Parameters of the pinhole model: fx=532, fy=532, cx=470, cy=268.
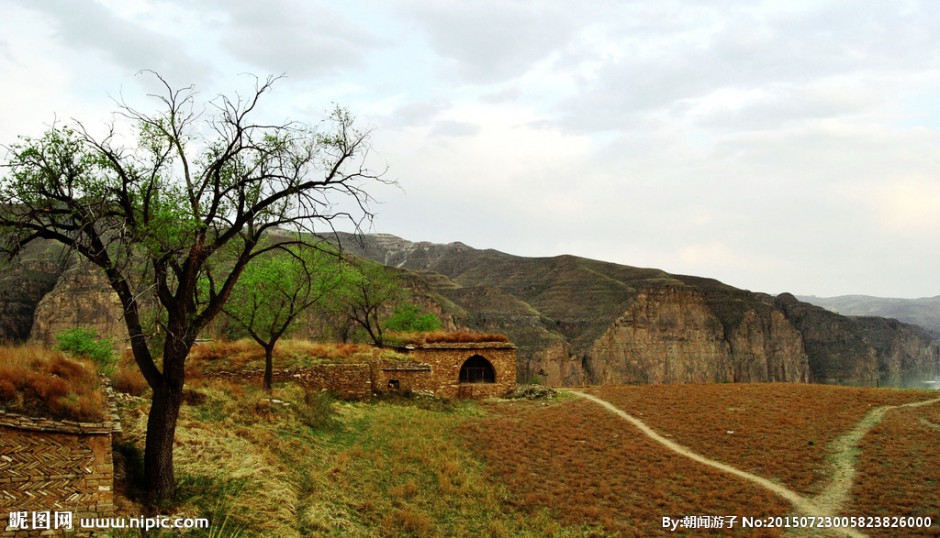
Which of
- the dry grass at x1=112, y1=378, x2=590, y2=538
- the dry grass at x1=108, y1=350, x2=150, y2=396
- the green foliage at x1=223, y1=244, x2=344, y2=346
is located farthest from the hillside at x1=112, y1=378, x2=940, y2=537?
the green foliage at x1=223, y1=244, x2=344, y2=346

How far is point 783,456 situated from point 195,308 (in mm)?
17736

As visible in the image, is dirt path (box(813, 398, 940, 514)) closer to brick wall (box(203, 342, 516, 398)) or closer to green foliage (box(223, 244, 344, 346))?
brick wall (box(203, 342, 516, 398))

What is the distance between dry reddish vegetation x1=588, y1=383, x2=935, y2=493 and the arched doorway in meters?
6.74

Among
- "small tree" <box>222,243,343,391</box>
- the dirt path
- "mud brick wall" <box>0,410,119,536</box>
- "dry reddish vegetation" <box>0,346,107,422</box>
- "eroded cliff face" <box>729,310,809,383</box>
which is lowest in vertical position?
"eroded cliff face" <box>729,310,809,383</box>

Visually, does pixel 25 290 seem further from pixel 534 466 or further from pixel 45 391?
pixel 534 466

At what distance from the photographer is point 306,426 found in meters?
18.4

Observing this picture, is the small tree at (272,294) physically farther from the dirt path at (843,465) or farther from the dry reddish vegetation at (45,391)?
the dirt path at (843,465)

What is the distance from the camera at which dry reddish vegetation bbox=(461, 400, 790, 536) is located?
43.9 ft

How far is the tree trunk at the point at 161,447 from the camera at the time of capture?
9.77 m

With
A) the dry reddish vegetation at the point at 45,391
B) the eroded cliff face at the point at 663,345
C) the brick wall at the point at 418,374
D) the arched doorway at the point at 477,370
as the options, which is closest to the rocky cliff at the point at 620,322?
the eroded cliff face at the point at 663,345

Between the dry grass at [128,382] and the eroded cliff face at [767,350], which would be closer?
the dry grass at [128,382]

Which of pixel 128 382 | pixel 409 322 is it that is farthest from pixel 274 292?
pixel 409 322

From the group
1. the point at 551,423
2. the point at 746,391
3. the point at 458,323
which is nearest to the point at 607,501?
the point at 551,423

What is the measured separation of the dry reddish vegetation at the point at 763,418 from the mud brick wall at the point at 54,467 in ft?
53.2
